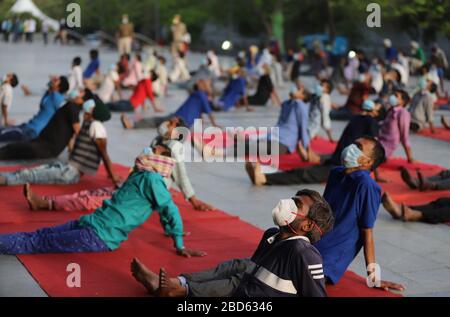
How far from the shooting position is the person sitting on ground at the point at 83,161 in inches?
454

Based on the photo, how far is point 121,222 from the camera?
8.58 metres

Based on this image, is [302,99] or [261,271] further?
[302,99]

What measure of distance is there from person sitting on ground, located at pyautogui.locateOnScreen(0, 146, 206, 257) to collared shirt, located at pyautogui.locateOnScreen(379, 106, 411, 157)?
18.8 ft

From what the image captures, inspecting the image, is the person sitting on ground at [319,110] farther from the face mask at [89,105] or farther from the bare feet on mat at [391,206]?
the bare feet on mat at [391,206]

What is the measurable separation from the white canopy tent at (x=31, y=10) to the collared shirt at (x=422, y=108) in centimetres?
3648

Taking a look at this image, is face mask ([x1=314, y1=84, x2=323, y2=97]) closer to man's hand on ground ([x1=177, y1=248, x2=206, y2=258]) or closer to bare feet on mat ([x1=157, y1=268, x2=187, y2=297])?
man's hand on ground ([x1=177, y1=248, x2=206, y2=258])

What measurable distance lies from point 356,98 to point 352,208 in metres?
11.5

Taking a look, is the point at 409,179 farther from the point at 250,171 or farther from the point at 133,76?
the point at 133,76

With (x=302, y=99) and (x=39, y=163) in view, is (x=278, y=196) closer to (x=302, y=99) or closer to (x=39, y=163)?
(x=302, y=99)

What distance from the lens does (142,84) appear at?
69.0ft

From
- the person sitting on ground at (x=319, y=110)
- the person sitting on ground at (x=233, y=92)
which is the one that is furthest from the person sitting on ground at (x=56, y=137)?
the person sitting on ground at (x=233, y=92)

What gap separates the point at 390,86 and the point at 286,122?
18.0 ft

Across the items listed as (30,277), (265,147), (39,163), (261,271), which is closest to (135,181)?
(30,277)

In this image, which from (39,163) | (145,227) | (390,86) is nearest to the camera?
(145,227)
